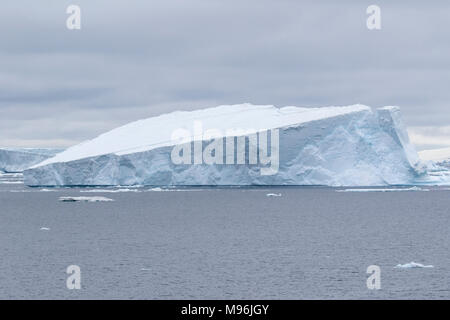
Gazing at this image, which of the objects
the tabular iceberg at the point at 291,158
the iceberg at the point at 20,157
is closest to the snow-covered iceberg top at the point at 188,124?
the tabular iceberg at the point at 291,158

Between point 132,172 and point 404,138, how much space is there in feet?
81.0

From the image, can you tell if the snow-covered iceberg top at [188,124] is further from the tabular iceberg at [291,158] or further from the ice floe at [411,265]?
the ice floe at [411,265]

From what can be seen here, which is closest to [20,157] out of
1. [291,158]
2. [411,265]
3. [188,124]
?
[188,124]

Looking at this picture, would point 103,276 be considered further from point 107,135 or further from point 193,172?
point 107,135

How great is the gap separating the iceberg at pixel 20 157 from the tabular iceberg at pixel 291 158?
5291 cm

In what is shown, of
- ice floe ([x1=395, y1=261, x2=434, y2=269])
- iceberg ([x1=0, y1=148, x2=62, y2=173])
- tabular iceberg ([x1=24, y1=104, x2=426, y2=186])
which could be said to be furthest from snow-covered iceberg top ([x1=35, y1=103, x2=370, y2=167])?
iceberg ([x1=0, y1=148, x2=62, y2=173])

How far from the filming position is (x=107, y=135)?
8375cm

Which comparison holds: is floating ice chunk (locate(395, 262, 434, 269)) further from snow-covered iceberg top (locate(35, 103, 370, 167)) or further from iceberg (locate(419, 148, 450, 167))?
iceberg (locate(419, 148, 450, 167))

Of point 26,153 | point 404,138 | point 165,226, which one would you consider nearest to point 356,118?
point 404,138

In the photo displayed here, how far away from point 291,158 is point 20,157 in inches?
2905

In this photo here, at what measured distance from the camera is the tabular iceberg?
68.2 m

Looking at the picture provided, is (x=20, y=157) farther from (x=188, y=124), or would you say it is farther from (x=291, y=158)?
(x=291, y=158)

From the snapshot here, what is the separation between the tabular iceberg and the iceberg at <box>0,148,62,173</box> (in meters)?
52.9

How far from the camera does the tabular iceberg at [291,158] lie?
68.2 metres
